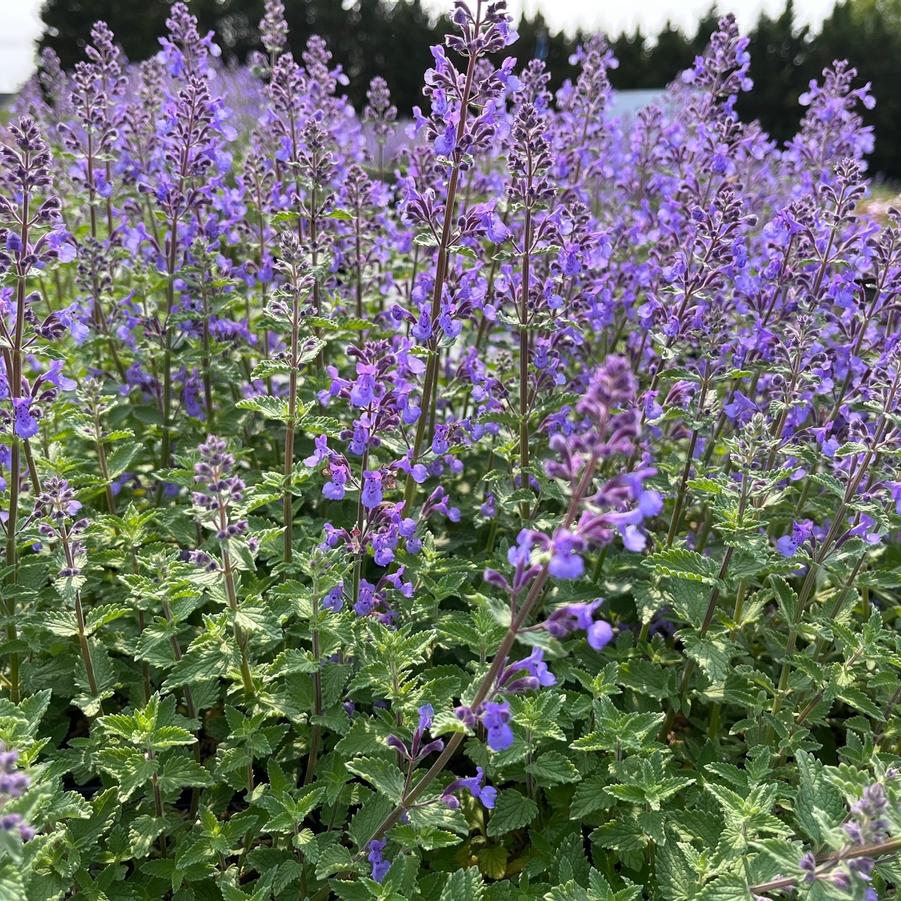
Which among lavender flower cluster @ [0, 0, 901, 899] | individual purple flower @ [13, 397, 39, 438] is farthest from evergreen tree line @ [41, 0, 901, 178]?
individual purple flower @ [13, 397, 39, 438]

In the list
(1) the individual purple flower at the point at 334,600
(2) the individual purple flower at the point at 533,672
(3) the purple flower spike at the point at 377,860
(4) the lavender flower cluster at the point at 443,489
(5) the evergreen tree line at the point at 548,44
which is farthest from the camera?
(5) the evergreen tree line at the point at 548,44

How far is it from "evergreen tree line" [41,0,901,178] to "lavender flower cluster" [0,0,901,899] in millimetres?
29148

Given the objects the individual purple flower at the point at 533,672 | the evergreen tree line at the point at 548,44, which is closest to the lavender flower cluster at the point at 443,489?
the individual purple flower at the point at 533,672

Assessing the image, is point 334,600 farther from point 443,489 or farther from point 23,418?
point 23,418

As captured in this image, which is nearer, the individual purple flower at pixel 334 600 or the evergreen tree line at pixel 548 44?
the individual purple flower at pixel 334 600

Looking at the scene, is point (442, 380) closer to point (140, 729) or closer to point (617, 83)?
point (140, 729)

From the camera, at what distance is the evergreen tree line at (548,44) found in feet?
109

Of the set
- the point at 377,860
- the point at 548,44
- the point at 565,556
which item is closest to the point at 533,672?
the point at 565,556

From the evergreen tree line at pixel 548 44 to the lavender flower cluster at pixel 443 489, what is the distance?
29.1 meters

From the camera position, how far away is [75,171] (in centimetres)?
635

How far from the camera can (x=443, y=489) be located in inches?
183

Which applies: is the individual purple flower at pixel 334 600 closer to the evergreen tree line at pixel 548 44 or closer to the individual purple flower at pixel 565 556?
the individual purple flower at pixel 565 556

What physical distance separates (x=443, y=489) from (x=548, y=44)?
3512 centimetres

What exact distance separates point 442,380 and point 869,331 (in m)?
3.01
